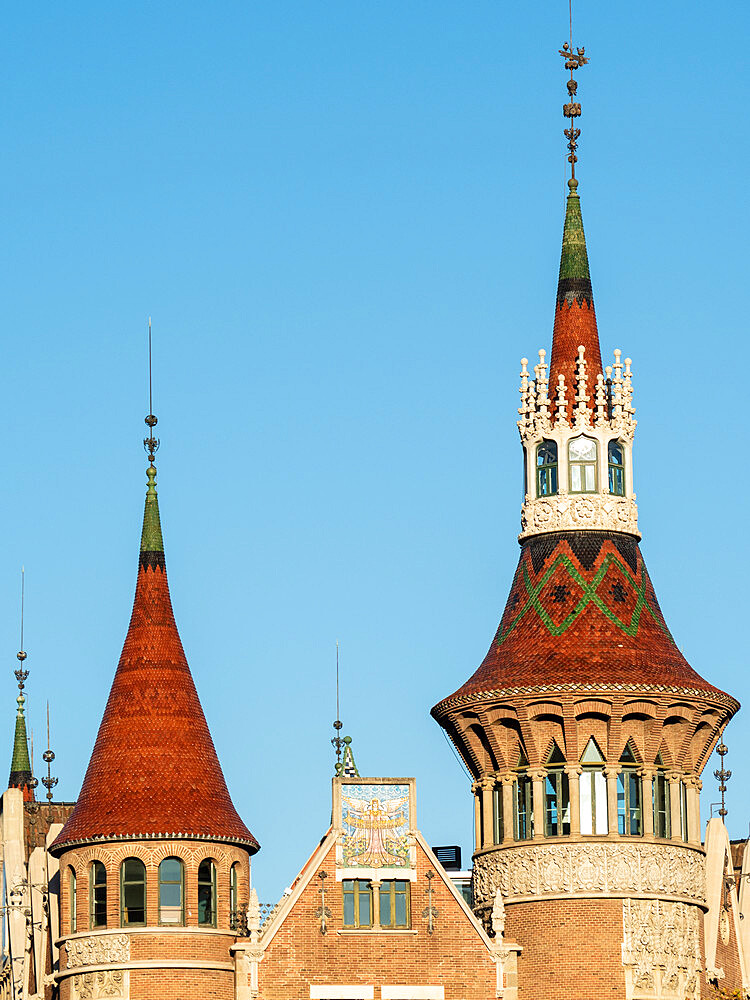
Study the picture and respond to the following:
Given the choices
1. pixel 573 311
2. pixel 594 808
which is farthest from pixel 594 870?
pixel 573 311

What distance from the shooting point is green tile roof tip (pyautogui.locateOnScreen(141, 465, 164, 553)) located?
→ 8631cm

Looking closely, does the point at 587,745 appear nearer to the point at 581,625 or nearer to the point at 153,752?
the point at 581,625

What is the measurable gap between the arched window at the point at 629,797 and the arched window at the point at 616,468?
25.2ft

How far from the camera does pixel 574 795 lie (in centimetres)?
8244

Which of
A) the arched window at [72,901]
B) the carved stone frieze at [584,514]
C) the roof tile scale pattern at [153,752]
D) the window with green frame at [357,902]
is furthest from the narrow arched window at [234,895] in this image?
→ the carved stone frieze at [584,514]

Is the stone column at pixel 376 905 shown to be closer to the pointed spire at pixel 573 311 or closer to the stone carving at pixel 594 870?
the stone carving at pixel 594 870

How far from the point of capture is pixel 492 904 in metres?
83.6

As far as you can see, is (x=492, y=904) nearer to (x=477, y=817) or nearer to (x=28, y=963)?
(x=477, y=817)

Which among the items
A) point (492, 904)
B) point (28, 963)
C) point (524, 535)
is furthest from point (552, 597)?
point (28, 963)

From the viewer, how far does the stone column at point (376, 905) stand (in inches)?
3270

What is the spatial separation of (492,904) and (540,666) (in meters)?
6.35

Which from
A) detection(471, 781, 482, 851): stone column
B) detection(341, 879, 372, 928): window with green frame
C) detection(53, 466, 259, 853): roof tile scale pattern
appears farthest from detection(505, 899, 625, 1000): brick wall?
detection(53, 466, 259, 853): roof tile scale pattern

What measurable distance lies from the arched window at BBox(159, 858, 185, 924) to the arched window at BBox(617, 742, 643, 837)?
11.4 m

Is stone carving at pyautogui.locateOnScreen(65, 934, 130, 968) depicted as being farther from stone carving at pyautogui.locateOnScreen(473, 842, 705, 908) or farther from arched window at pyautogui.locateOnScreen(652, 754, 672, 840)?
arched window at pyautogui.locateOnScreen(652, 754, 672, 840)
